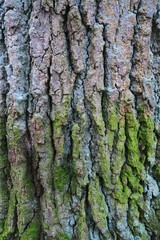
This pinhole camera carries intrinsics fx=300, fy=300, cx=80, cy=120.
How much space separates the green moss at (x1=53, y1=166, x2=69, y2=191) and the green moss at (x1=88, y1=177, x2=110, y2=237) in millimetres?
93

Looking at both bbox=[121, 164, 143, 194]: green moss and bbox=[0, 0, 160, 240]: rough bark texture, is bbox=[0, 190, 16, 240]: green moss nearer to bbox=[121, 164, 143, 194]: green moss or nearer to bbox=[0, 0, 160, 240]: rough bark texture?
bbox=[0, 0, 160, 240]: rough bark texture

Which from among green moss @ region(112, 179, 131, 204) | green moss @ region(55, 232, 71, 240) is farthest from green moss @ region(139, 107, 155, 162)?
green moss @ region(55, 232, 71, 240)

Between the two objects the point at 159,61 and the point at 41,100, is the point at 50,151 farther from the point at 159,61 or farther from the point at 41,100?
the point at 159,61

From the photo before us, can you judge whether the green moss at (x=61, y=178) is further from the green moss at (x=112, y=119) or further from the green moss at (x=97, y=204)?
the green moss at (x=112, y=119)

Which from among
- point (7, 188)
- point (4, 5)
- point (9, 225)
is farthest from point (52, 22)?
point (9, 225)

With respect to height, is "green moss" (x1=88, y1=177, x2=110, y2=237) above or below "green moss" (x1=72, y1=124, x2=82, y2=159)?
below

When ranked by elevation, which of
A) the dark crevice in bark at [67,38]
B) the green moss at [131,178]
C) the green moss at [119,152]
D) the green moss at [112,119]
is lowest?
the green moss at [131,178]

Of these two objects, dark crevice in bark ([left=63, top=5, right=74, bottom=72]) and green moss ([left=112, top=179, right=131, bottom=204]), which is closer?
dark crevice in bark ([left=63, top=5, right=74, bottom=72])

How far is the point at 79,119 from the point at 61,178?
228 millimetres

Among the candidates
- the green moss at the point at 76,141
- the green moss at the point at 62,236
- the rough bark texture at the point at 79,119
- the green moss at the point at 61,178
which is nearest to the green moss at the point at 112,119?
the rough bark texture at the point at 79,119

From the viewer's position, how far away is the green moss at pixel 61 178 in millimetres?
1088

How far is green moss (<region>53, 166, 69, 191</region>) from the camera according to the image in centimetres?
109

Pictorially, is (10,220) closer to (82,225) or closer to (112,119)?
(82,225)

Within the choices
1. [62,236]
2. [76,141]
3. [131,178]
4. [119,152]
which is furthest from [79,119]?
[62,236]
